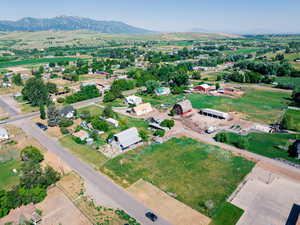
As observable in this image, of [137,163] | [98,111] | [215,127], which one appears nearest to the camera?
[137,163]

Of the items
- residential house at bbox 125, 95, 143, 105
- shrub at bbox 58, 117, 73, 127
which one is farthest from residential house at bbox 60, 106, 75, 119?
residential house at bbox 125, 95, 143, 105

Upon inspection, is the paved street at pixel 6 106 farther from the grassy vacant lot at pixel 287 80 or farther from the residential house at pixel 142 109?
the grassy vacant lot at pixel 287 80

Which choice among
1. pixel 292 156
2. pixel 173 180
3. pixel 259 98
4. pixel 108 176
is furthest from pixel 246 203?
pixel 259 98

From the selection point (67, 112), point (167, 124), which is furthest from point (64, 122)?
point (167, 124)

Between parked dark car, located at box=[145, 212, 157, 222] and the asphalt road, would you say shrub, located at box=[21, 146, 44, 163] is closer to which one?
the asphalt road

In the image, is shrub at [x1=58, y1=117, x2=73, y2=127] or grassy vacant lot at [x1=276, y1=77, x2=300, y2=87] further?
grassy vacant lot at [x1=276, y1=77, x2=300, y2=87]

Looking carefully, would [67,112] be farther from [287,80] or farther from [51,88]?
[287,80]

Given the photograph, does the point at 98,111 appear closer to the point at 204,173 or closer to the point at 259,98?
the point at 204,173
